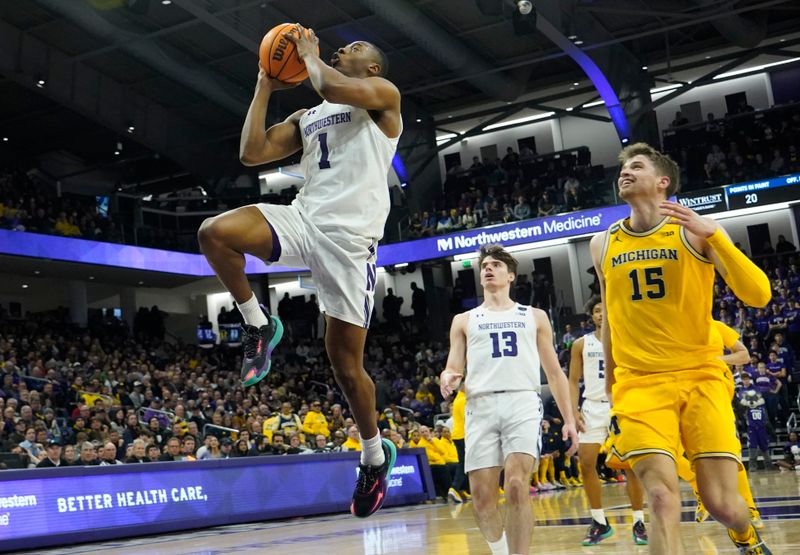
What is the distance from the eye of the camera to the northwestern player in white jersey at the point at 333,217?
170 inches

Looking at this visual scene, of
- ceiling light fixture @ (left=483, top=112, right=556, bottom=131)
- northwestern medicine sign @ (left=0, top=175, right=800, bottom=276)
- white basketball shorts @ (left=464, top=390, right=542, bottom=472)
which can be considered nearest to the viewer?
white basketball shorts @ (left=464, top=390, right=542, bottom=472)

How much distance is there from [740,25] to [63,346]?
2124cm

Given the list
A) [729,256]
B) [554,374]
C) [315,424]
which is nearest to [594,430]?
[554,374]

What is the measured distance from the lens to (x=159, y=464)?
1217 cm

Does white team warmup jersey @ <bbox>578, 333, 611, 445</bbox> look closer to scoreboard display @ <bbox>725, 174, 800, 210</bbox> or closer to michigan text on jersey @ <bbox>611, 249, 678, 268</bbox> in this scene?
michigan text on jersey @ <bbox>611, 249, 678, 268</bbox>

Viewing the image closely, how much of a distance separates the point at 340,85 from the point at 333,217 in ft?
2.07

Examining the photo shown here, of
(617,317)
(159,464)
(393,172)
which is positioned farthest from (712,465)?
(393,172)

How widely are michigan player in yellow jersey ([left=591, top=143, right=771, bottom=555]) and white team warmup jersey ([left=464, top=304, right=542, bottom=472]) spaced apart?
1558 millimetres

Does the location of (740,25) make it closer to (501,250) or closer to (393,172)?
(393,172)

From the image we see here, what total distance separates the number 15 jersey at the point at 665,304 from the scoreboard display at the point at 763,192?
22.8 m

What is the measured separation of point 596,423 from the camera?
28.5 ft

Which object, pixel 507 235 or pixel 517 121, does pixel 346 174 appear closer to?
pixel 507 235

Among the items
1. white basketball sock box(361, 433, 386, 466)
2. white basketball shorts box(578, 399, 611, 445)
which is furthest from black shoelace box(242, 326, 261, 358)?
white basketball shorts box(578, 399, 611, 445)

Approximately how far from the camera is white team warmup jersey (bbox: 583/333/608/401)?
8867 mm
